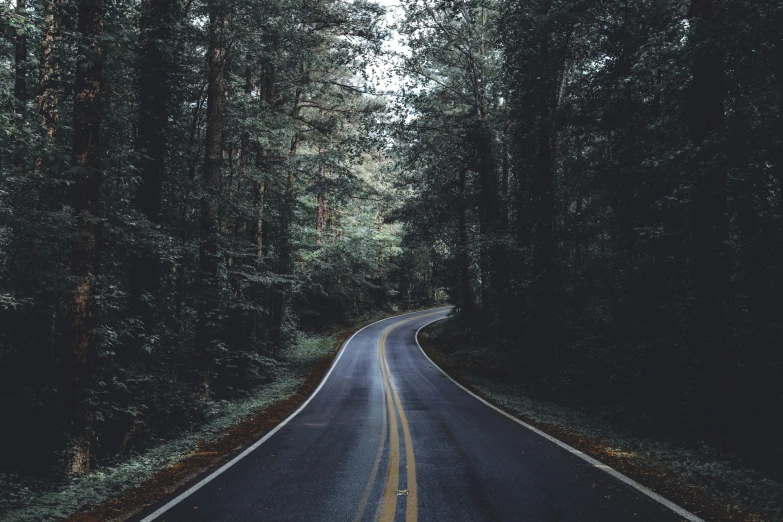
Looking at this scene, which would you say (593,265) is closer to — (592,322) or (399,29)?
(592,322)

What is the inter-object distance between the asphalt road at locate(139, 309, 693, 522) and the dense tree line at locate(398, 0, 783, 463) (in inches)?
143

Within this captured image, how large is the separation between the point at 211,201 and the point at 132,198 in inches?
74.9

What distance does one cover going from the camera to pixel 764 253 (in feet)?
28.2

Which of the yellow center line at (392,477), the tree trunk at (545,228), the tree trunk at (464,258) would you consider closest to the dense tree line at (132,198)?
the yellow center line at (392,477)

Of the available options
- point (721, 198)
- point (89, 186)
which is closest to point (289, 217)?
point (89, 186)

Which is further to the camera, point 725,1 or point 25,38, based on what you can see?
point 25,38

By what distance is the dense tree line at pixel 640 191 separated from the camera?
7.36 m

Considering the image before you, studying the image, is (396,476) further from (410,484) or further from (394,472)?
(410,484)

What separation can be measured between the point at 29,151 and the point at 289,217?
1165 cm

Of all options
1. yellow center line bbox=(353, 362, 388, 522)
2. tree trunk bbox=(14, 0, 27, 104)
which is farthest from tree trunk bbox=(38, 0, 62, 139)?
yellow center line bbox=(353, 362, 388, 522)

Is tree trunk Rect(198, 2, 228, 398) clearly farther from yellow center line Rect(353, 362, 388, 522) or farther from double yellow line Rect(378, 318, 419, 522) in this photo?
yellow center line Rect(353, 362, 388, 522)

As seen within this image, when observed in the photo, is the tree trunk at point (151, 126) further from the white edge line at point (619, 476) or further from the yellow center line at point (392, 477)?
the white edge line at point (619, 476)

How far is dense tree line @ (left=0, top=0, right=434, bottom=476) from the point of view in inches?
257

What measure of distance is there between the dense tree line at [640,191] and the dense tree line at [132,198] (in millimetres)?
5633
